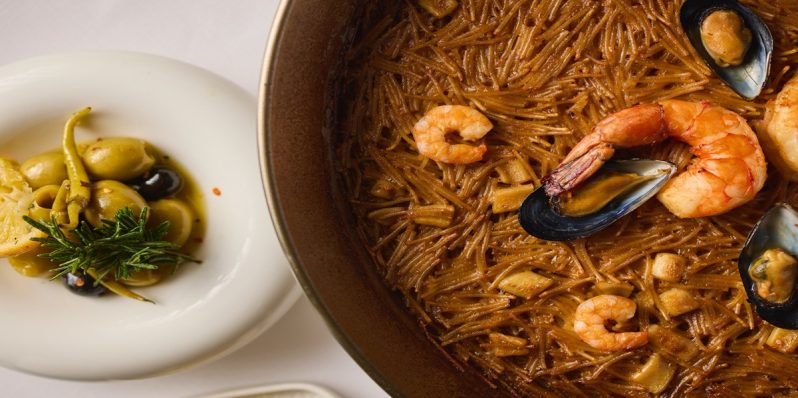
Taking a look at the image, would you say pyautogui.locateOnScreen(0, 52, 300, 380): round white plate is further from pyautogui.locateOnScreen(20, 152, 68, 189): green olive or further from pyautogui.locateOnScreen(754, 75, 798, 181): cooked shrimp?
pyautogui.locateOnScreen(754, 75, 798, 181): cooked shrimp

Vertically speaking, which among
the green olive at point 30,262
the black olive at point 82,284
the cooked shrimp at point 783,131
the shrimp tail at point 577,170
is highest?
the green olive at point 30,262

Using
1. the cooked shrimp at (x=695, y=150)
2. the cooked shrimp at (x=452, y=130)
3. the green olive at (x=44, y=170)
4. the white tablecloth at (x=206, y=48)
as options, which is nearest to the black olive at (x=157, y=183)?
the green olive at (x=44, y=170)

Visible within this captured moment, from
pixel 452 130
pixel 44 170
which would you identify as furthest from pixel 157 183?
pixel 452 130

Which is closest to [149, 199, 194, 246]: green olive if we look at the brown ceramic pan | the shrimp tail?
the brown ceramic pan

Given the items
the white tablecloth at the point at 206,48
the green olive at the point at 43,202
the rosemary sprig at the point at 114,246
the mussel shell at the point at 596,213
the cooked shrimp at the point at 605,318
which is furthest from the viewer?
the white tablecloth at the point at 206,48

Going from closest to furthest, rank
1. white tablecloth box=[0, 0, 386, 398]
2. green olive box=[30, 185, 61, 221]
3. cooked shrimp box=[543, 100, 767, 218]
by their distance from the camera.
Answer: cooked shrimp box=[543, 100, 767, 218] → green olive box=[30, 185, 61, 221] → white tablecloth box=[0, 0, 386, 398]

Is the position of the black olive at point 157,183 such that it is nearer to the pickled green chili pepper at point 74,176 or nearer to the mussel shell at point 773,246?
the pickled green chili pepper at point 74,176

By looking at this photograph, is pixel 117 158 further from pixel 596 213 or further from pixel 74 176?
pixel 596 213
